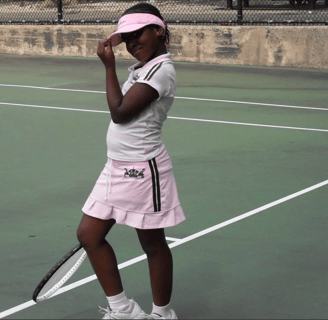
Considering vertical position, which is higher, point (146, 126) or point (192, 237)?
point (146, 126)

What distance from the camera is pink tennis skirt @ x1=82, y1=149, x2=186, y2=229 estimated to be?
3.75 meters

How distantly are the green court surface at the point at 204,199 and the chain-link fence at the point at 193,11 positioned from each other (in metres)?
4.64

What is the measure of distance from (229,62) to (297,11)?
245 cm

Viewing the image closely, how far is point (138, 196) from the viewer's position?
3748 millimetres

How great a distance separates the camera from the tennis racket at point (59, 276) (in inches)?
156

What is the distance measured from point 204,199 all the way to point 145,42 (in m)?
3.10

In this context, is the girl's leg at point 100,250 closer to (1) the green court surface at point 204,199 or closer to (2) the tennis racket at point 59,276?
(2) the tennis racket at point 59,276

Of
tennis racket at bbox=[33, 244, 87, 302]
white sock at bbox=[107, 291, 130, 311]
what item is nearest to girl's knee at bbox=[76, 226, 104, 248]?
tennis racket at bbox=[33, 244, 87, 302]

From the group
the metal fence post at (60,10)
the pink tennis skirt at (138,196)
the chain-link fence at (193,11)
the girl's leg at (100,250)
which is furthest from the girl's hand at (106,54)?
the metal fence post at (60,10)

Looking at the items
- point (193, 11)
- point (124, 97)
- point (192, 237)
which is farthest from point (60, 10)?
point (124, 97)

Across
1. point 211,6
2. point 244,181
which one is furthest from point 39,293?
point 211,6

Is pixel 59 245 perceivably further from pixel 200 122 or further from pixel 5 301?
pixel 200 122

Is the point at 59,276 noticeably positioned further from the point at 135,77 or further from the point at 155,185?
the point at 135,77

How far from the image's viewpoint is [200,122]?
10.5 metres
